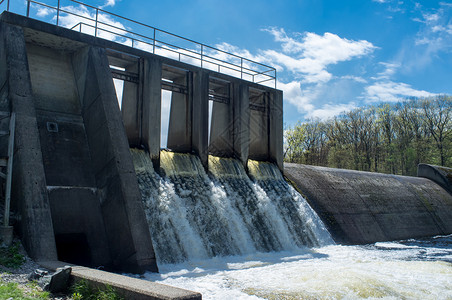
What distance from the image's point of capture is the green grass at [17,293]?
514 centimetres

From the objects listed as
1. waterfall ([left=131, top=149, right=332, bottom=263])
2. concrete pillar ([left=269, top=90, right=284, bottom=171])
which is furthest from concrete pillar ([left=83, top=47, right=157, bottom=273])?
concrete pillar ([left=269, top=90, right=284, bottom=171])

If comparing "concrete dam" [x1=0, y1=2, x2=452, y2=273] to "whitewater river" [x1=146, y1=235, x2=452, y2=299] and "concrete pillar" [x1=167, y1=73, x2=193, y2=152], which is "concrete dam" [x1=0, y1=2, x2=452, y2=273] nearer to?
"concrete pillar" [x1=167, y1=73, x2=193, y2=152]

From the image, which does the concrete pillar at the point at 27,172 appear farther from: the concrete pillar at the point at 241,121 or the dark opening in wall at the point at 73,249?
the concrete pillar at the point at 241,121

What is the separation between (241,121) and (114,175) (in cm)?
776

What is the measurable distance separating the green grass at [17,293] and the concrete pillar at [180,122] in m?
9.46

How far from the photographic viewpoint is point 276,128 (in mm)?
18172

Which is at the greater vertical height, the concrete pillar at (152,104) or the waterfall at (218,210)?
the concrete pillar at (152,104)

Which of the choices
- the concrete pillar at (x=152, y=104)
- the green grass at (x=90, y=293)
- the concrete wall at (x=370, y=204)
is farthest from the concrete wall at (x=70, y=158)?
the concrete wall at (x=370, y=204)

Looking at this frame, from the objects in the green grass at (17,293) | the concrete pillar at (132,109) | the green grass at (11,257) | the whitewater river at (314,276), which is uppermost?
the concrete pillar at (132,109)

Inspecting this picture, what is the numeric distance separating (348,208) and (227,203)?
6673 mm

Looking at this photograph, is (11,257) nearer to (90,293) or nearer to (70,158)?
(90,293)

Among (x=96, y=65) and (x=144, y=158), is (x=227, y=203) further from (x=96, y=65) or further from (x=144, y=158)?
(x=96, y=65)

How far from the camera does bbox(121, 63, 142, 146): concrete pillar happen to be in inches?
531

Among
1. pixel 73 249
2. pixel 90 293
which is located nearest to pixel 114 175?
pixel 73 249
